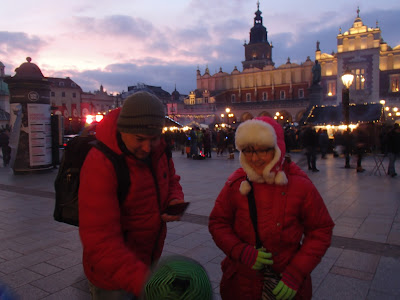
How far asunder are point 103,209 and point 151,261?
54cm

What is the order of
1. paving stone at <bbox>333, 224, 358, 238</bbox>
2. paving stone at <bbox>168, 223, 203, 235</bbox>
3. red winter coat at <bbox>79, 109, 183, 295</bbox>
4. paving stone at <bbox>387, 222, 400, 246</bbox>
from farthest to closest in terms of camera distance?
1. paving stone at <bbox>168, 223, 203, 235</bbox>
2. paving stone at <bbox>333, 224, 358, 238</bbox>
3. paving stone at <bbox>387, 222, 400, 246</bbox>
4. red winter coat at <bbox>79, 109, 183, 295</bbox>

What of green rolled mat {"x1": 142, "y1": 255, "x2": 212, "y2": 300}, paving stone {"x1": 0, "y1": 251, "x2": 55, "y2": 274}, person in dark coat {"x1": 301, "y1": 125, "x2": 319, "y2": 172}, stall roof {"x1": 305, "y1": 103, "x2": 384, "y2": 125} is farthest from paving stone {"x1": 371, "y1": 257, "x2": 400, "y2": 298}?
stall roof {"x1": 305, "y1": 103, "x2": 384, "y2": 125}

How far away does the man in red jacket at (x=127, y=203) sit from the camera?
4.61 ft

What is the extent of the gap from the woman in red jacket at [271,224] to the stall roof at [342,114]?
2007cm

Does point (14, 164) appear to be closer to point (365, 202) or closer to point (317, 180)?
point (317, 180)

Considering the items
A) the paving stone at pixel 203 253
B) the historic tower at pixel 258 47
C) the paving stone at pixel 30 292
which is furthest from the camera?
the historic tower at pixel 258 47

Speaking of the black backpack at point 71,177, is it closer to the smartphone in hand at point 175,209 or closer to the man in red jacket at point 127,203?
the man in red jacket at point 127,203

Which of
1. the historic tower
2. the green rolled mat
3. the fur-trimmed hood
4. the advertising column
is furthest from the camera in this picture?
the historic tower

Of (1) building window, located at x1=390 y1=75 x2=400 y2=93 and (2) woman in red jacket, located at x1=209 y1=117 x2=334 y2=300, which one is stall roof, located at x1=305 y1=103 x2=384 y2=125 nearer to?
(2) woman in red jacket, located at x1=209 y1=117 x2=334 y2=300

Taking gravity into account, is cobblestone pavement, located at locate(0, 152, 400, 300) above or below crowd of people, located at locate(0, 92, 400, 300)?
below

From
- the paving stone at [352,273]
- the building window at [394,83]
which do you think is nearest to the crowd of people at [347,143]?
the paving stone at [352,273]

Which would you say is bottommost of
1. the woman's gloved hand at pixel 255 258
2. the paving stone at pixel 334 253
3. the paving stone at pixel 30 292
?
the paving stone at pixel 30 292

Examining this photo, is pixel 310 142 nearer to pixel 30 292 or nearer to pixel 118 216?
pixel 30 292

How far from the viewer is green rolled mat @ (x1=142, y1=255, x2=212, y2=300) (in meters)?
1.17
